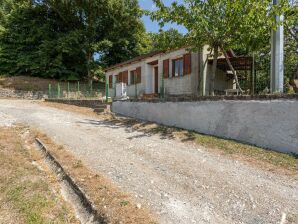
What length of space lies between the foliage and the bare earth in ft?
75.7

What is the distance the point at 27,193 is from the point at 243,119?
626 cm

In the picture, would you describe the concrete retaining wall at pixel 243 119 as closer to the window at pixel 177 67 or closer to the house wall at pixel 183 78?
the house wall at pixel 183 78

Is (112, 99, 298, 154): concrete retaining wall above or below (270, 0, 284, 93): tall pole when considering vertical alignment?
below

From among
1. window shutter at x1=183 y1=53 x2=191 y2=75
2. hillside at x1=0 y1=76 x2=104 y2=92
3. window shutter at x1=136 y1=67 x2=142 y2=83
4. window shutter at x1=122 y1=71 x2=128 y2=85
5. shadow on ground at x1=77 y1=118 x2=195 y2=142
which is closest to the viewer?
shadow on ground at x1=77 y1=118 x2=195 y2=142

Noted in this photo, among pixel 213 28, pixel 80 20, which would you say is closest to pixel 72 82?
pixel 80 20

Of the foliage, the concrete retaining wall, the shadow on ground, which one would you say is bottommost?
the shadow on ground

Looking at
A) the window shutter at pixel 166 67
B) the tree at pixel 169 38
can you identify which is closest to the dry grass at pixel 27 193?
the tree at pixel 169 38

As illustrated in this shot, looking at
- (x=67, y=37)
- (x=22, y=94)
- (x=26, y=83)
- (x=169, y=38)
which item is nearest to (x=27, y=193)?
(x=169, y=38)

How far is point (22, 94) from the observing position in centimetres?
2730

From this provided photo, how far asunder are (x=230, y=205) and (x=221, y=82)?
15.1 m

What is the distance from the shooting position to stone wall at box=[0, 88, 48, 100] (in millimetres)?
26750

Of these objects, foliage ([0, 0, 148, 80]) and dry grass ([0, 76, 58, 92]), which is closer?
dry grass ([0, 76, 58, 92])

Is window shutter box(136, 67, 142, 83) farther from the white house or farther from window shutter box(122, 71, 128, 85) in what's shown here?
window shutter box(122, 71, 128, 85)

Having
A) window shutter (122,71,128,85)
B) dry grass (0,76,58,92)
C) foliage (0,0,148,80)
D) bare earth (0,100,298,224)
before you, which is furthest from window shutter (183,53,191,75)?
dry grass (0,76,58,92)
